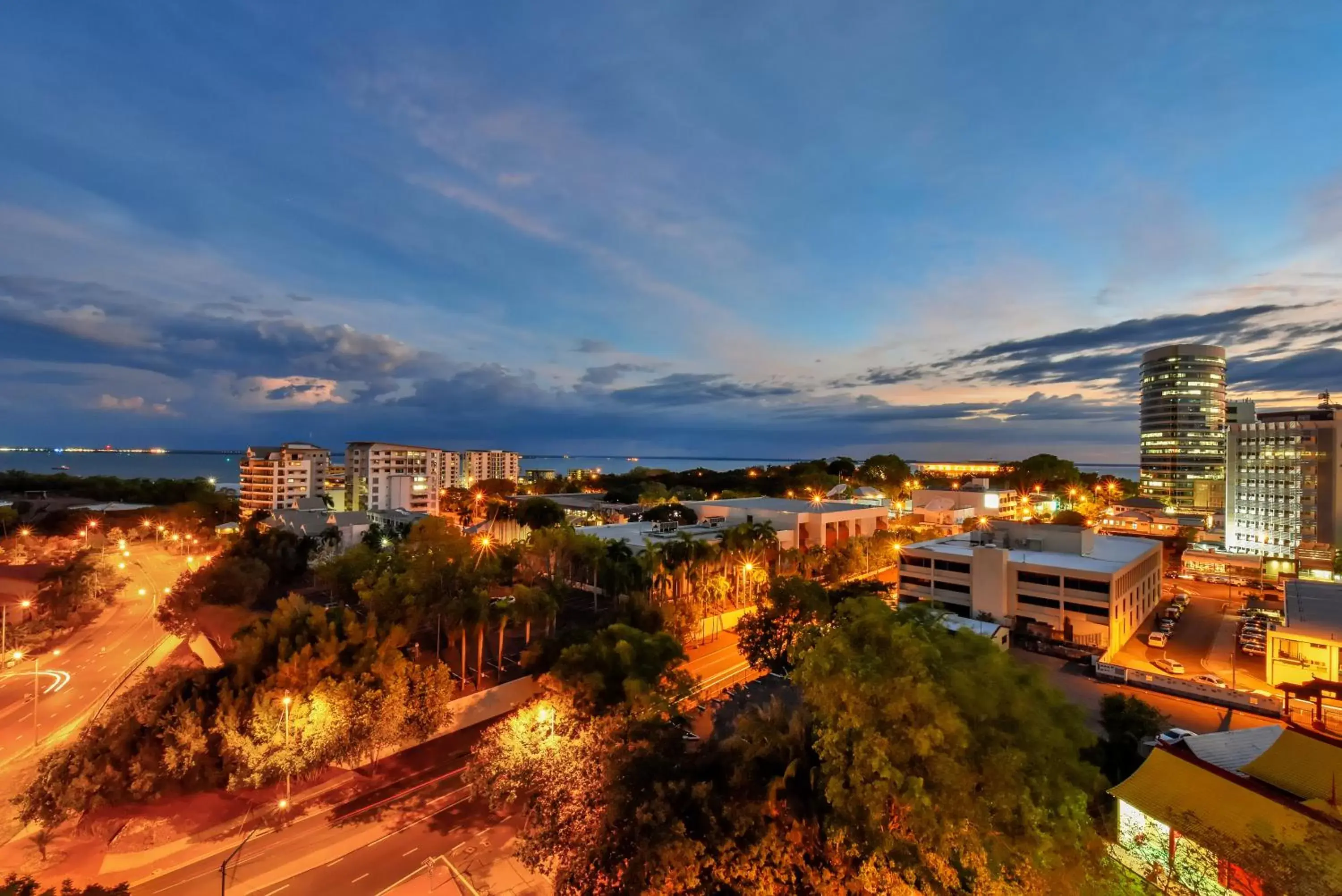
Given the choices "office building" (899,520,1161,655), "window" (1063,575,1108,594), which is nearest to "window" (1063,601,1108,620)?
"office building" (899,520,1161,655)

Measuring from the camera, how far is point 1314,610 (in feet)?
94.1

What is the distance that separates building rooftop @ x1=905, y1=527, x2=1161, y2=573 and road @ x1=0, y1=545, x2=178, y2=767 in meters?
44.1

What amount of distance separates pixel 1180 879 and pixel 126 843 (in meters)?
25.4

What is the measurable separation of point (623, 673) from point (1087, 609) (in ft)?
89.8

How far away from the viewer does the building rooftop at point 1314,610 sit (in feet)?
84.8

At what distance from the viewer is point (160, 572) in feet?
155

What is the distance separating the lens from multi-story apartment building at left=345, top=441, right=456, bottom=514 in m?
80.5

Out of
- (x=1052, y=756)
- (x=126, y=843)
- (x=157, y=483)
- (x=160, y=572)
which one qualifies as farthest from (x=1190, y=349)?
(x=157, y=483)

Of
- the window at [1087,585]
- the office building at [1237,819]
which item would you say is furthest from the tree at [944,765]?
the window at [1087,585]

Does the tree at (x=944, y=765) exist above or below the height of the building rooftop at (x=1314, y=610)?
above

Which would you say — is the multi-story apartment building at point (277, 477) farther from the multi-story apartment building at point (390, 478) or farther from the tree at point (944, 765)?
the tree at point (944, 765)

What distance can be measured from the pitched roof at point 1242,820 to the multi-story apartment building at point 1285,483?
177ft

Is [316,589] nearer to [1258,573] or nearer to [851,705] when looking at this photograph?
[851,705]

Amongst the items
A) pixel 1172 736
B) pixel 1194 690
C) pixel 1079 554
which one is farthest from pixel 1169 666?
pixel 1172 736
